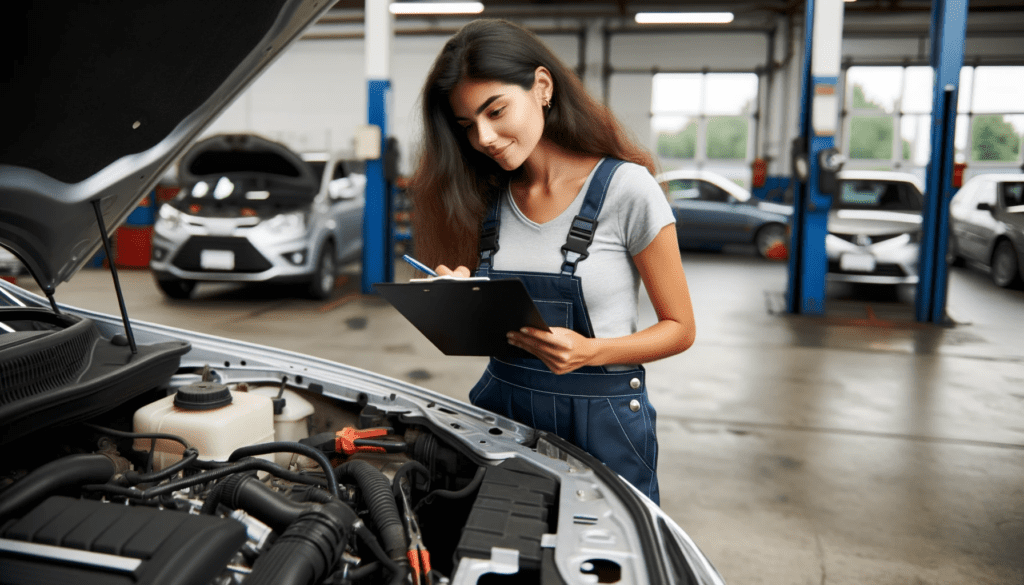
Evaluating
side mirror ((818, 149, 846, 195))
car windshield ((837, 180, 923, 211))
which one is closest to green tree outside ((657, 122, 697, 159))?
car windshield ((837, 180, 923, 211))

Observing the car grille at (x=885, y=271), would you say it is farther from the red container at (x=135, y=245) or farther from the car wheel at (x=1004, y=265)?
the red container at (x=135, y=245)

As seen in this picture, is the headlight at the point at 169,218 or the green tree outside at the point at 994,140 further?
the green tree outside at the point at 994,140

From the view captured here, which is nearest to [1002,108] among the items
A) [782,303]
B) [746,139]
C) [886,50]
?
[886,50]

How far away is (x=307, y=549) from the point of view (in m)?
0.90

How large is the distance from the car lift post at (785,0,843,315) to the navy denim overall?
5.22 meters

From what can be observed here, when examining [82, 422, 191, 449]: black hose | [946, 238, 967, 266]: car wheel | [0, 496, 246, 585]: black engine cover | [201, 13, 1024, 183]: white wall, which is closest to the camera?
[0, 496, 246, 585]: black engine cover

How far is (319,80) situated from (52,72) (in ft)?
49.4

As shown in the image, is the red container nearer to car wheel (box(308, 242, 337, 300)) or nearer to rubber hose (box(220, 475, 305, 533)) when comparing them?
car wheel (box(308, 242, 337, 300))

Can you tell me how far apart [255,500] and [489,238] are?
2.42ft

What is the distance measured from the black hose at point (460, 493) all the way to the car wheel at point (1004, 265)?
8.28 meters

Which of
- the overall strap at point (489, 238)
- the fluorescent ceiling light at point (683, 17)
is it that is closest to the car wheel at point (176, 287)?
the overall strap at point (489, 238)

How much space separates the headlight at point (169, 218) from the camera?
6.29 meters

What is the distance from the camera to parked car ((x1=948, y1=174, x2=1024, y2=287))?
7648 millimetres

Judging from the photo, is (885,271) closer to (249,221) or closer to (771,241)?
(771,241)
